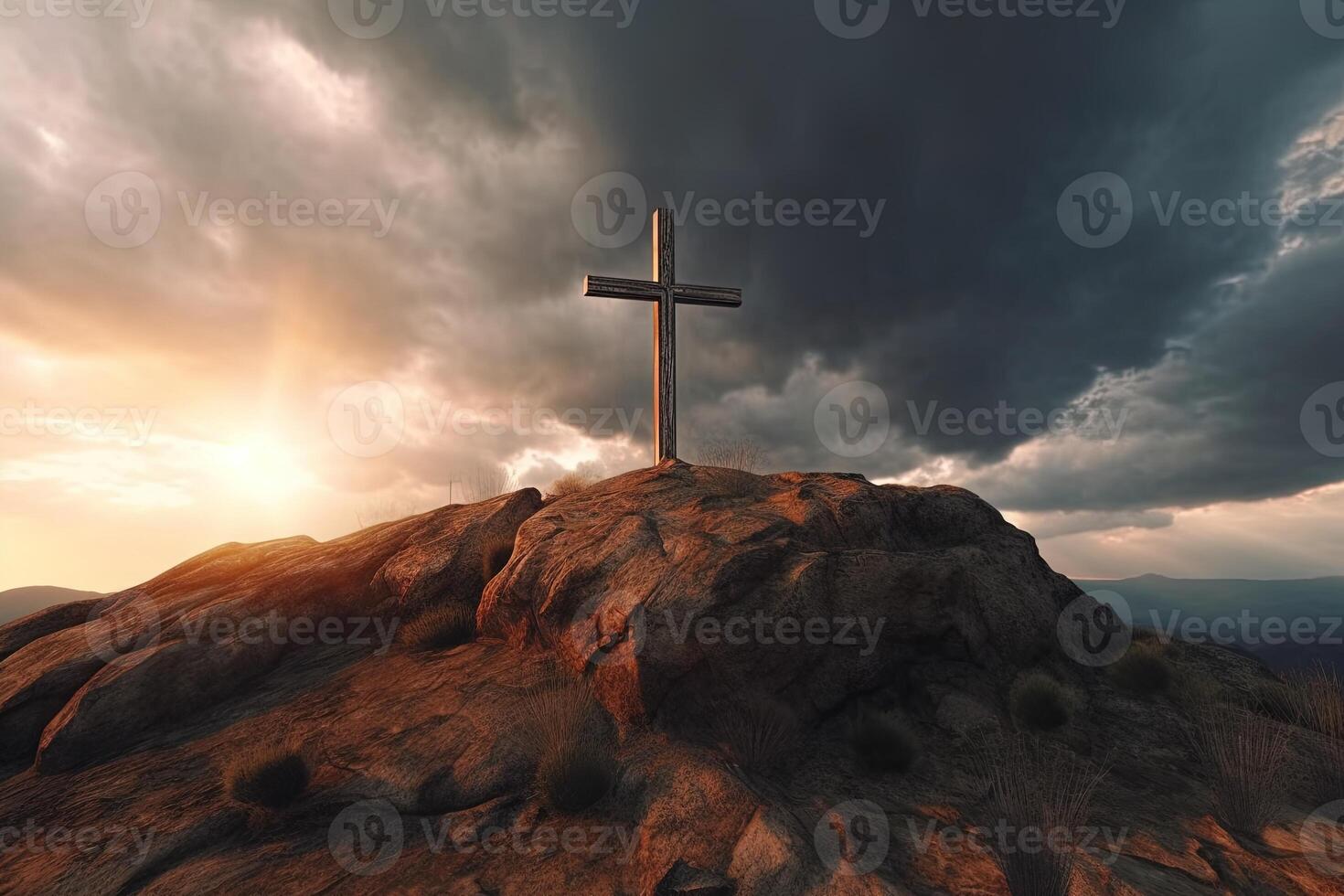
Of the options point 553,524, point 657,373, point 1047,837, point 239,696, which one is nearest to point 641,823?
point 1047,837

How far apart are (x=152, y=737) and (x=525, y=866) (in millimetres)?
6689

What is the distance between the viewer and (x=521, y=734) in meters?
6.77

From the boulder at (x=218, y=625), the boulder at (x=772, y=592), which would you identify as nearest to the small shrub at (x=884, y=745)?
the boulder at (x=772, y=592)

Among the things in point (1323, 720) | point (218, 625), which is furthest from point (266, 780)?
point (1323, 720)

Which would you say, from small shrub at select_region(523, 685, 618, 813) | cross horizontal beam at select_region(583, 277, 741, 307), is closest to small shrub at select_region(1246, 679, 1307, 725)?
small shrub at select_region(523, 685, 618, 813)

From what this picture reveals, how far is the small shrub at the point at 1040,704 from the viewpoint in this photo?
7508 millimetres

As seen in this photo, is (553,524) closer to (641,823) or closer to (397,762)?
(397,762)

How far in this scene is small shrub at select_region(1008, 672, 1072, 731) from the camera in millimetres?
7508

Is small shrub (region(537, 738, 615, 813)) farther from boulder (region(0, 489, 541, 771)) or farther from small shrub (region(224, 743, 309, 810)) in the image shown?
boulder (region(0, 489, 541, 771))

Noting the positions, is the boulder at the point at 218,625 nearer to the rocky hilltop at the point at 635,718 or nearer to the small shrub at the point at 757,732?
the rocky hilltop at the point at 635,718

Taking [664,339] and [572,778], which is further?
[664,339]

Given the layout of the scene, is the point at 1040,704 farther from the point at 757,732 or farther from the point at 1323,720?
the point at 1323,720

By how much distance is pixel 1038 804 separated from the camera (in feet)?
18.4

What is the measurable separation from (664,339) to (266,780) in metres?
10.5
